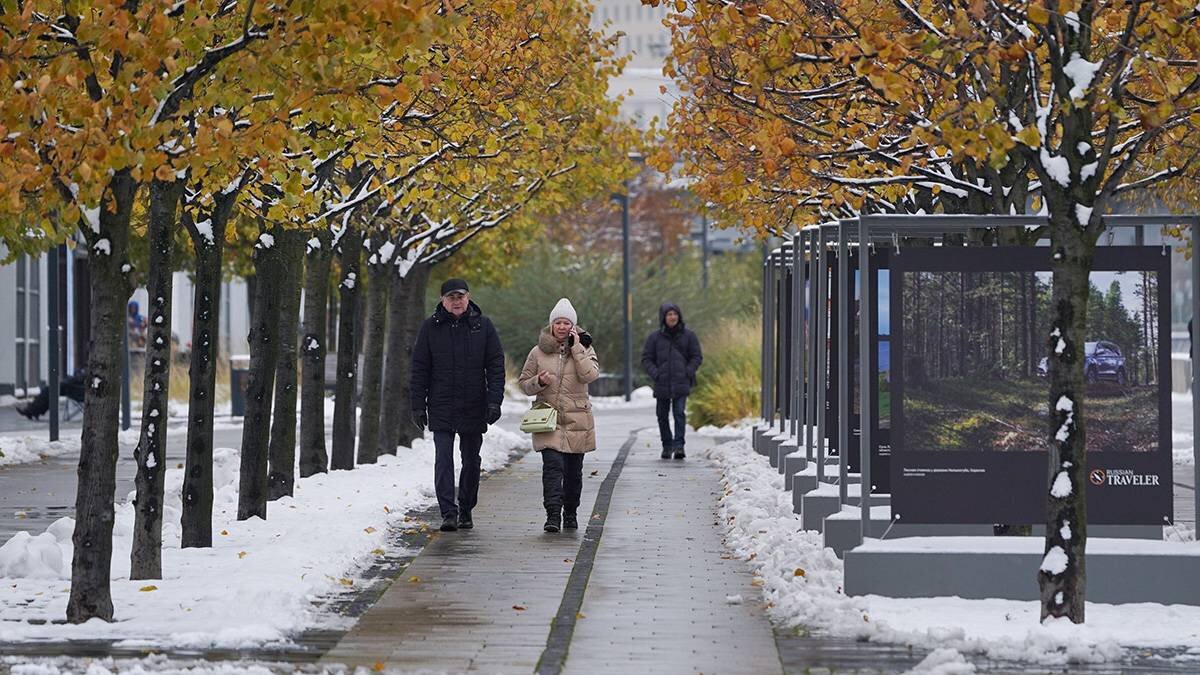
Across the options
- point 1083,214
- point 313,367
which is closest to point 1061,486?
point 1083,214

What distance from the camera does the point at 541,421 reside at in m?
15.3

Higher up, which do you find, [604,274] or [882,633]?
[604,274]

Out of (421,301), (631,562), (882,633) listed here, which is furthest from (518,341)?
(882,633)

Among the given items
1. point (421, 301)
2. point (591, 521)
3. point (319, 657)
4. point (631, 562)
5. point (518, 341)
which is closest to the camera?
point (319, 657)

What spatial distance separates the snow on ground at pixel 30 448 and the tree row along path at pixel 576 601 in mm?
9353

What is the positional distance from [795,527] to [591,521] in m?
1.93

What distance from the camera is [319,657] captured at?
30.4ft

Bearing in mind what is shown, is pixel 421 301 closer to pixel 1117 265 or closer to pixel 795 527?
pixel 795 527

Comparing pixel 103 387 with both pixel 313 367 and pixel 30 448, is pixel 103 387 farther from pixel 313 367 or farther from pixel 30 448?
pixel 30 448

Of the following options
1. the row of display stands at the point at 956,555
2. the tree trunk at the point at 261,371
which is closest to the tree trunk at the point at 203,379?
the tree trunk at the point at 261,371

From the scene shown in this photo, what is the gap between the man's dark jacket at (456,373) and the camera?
15148 mm

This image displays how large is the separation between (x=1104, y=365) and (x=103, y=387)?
17.5ft

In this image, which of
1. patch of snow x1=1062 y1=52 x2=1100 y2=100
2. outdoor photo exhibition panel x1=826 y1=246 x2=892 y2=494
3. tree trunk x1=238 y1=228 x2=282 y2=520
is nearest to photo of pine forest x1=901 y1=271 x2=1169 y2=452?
outdoor photo exhibition panel x1=826 y1=246 x2=892 y2=494

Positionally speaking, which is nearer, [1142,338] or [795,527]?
[1142,338]
